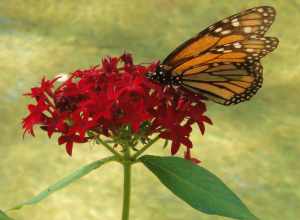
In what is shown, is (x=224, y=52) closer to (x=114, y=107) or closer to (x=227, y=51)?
(x=227, y=51)

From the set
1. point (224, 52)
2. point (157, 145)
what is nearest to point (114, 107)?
point (224, 52)

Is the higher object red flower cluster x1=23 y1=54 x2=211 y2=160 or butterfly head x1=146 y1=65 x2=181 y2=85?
butterfly head x1=146 y1=65 x2=181 y2=85

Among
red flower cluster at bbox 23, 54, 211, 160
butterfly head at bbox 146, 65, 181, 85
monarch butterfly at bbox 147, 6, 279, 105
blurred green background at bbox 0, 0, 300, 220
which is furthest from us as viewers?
blurred green background at bbox 0, 0, 300, 220

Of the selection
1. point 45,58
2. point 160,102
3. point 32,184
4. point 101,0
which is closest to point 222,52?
point 160,102

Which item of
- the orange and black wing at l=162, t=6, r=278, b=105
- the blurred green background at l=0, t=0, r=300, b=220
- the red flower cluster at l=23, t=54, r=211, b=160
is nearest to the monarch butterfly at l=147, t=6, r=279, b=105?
the orange and black wing at l=162, t=6, r=278, b=105

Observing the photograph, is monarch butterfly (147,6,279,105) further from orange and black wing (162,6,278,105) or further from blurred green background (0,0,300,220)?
blurred green background (0,0,300,220)

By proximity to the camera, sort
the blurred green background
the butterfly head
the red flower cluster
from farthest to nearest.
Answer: the blurred green background < the butterfly head < the red flower cluster
